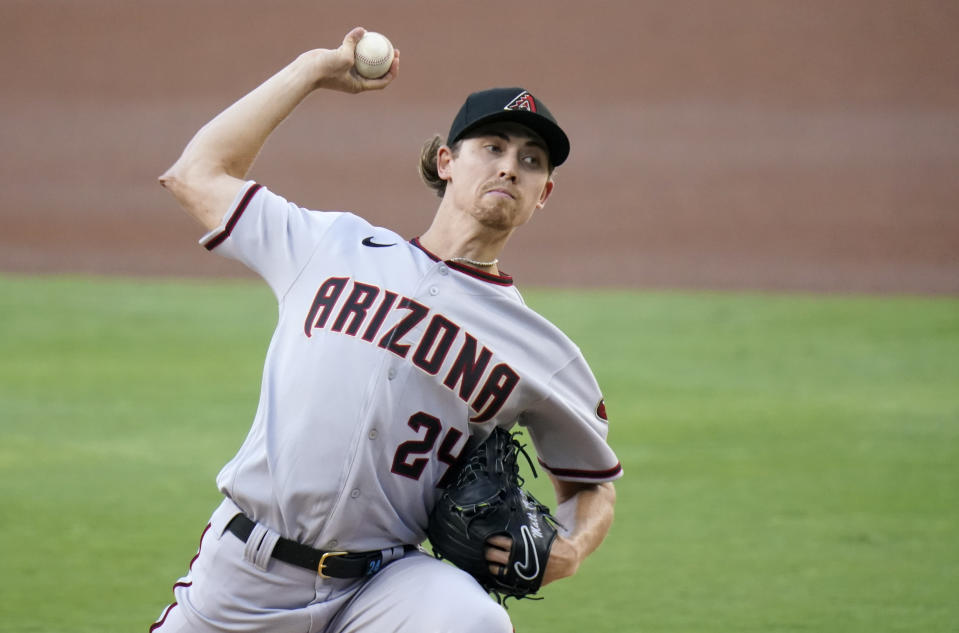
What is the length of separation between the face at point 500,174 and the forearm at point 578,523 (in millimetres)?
674

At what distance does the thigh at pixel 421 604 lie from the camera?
2467mm

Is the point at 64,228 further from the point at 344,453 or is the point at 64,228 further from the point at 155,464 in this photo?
the point at 344,453

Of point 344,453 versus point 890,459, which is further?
point 890,459

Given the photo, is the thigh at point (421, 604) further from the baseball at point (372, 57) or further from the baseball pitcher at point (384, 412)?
the baseball at point (372, 57)

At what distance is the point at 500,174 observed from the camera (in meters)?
2.79

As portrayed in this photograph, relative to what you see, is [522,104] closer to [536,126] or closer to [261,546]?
[536,126]

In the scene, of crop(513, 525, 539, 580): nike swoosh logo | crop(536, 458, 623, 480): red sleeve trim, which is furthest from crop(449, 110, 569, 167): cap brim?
crop(513, 525, 539, 580): nike swoosh logo

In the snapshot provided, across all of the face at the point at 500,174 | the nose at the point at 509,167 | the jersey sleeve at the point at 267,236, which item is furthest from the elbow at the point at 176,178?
the nose at the point at 509,167

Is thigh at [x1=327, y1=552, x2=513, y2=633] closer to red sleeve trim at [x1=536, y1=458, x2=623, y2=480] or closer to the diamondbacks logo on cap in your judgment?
red sleeve trim at [x1=536, y1=458, x2=623, y2=480]

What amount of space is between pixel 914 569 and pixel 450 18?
1603 centimetres

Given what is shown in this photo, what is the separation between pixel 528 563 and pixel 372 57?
124 centimetres

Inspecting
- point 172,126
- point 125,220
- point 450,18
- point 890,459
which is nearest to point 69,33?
point 172,126

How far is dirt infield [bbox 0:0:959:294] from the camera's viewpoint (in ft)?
53.3

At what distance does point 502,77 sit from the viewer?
19203 mm
